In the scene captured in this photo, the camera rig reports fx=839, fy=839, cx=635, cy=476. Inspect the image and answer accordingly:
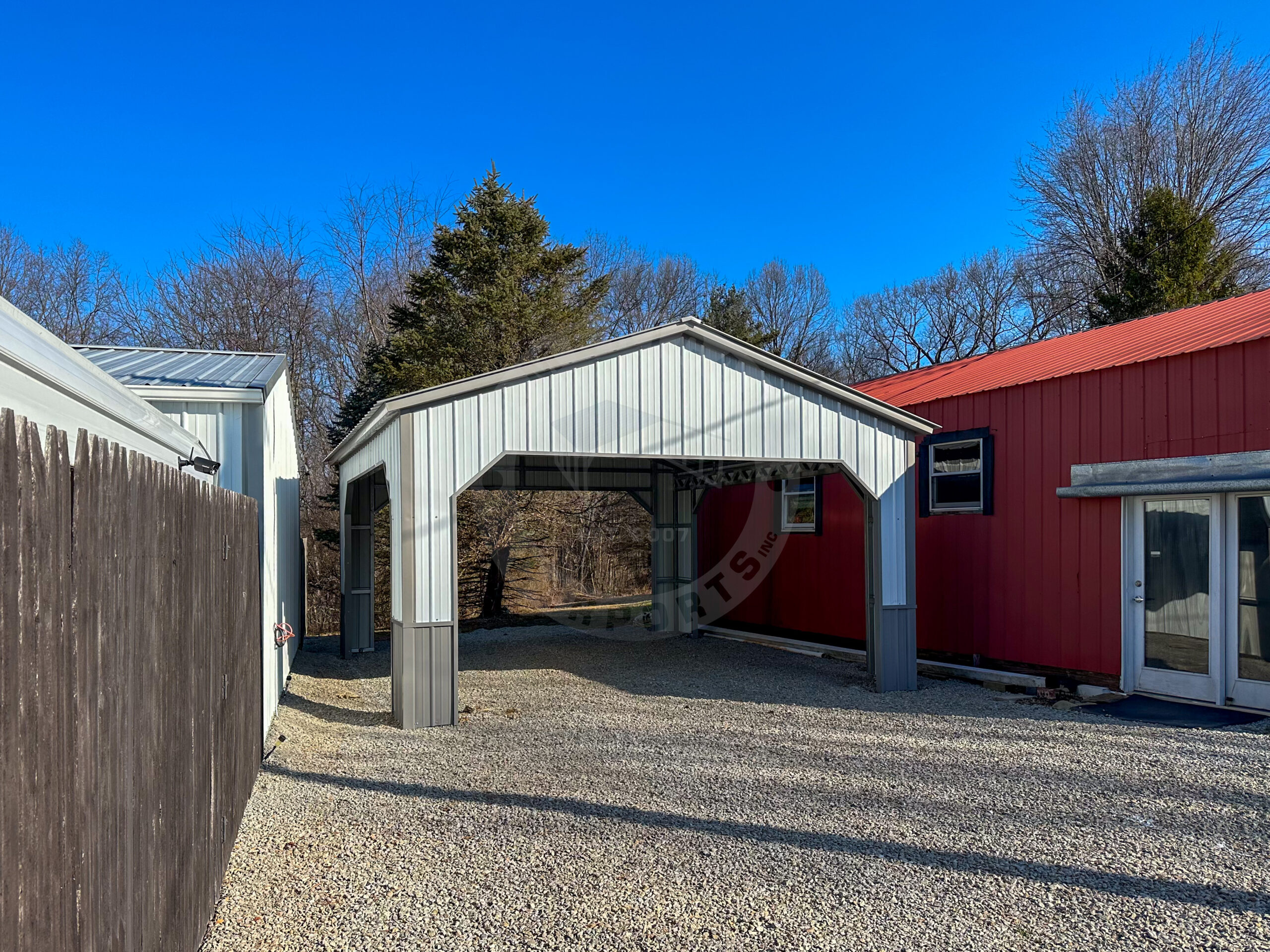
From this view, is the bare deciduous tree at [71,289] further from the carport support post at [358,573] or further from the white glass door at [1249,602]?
the white glass door at [1249,602]

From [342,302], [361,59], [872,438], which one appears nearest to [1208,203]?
[872,438]

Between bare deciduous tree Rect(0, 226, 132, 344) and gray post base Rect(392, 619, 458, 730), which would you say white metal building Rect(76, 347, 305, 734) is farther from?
bare deciduous tree Rect(0, 226, 132, 344)

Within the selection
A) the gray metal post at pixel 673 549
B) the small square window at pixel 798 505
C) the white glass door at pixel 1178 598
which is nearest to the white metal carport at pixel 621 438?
the white glass door at pixel 1178 598

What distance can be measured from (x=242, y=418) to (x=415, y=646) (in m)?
2.22

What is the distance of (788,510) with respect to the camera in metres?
11.9

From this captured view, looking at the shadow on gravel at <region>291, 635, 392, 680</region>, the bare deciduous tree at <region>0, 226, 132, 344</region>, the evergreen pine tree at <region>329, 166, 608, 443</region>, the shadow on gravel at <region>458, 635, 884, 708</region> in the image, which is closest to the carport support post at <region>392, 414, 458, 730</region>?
the shadow on gravel at <region>458, 635, 884, 708</region>

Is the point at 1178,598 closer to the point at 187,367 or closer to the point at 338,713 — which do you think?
the point at 338,713

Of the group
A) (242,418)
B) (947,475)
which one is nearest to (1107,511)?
(947,475)

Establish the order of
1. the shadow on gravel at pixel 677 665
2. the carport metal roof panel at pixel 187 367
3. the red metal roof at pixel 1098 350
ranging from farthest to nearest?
the shadow on gravel at pixel 677 665
the red metal roof at pixel 1098 350
the carport metal roof panel at pixel 187 367

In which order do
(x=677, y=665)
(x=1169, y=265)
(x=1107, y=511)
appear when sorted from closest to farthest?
(x=1107, y=511), (x=677, y=665), (x=1169, y=265)

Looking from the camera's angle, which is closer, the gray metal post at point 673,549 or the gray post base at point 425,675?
the gray post base at point 425,675

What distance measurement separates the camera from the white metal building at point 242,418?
20.4ft

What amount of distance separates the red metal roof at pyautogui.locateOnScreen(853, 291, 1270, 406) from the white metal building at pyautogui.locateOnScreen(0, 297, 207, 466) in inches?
313

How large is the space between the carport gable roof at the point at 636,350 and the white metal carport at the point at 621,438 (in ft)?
0.05
